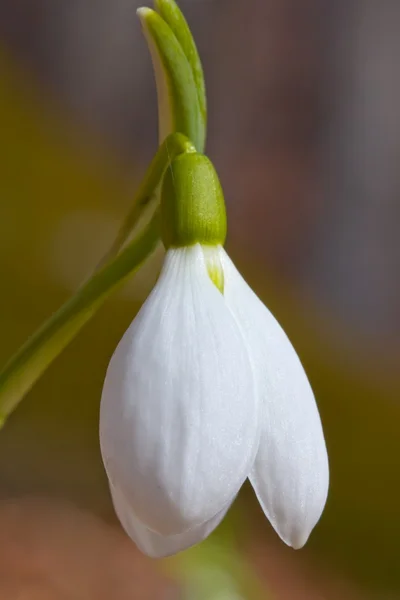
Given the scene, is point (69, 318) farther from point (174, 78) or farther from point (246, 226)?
point (246, 226)

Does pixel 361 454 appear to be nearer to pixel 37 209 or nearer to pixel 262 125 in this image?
pixel 262 125

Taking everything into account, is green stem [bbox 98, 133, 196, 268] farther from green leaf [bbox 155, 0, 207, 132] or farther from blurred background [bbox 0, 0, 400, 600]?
blurred background [bbox 0, 0, 400, 600]

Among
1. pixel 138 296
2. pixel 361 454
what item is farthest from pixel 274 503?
pixel 361 454

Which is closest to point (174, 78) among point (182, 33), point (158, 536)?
point (182, 33)

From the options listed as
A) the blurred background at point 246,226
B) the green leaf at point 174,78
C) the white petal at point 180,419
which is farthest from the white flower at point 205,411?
the blurred background at point 246,226

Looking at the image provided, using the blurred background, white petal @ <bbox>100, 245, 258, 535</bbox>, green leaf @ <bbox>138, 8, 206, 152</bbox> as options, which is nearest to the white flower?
white petal @ <bbox>100, 245, 258, 535</bbox>

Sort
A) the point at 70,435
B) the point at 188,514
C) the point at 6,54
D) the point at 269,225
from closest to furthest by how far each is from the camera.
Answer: the point at 188,514, the point at 6,54, the point at 70,435, the point at 269,225

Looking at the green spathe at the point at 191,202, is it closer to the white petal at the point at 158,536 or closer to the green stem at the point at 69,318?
the green stem at the point at 69,318
